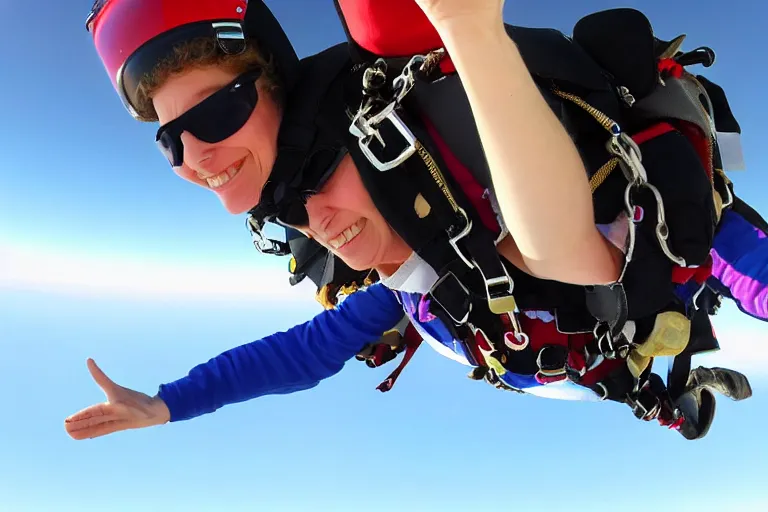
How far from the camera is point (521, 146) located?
2.93 ft

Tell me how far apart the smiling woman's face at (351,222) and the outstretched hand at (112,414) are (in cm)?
95

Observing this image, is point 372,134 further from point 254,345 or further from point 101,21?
point 254,345

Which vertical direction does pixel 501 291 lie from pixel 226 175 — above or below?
below

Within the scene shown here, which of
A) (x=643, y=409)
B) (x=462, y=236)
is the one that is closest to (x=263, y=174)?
(x=462, y=236)

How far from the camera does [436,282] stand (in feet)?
4.86

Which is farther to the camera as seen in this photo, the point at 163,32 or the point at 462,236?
the point at 163,32

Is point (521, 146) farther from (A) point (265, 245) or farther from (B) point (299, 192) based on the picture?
(A) point (265, 245)

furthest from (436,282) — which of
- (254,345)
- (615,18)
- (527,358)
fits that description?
(254,345)

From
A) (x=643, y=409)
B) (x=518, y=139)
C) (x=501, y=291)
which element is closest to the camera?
(x=518, y=139)

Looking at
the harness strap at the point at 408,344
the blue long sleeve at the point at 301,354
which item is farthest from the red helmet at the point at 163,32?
the harness strap at the point at 408,344

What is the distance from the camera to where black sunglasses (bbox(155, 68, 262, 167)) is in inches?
59.4

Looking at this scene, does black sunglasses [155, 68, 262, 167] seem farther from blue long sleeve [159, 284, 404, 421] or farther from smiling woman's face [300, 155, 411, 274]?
blue long sleeve [159, 284, 404, 421]

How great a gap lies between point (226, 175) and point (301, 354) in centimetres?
87

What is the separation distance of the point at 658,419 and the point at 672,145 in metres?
1.35
